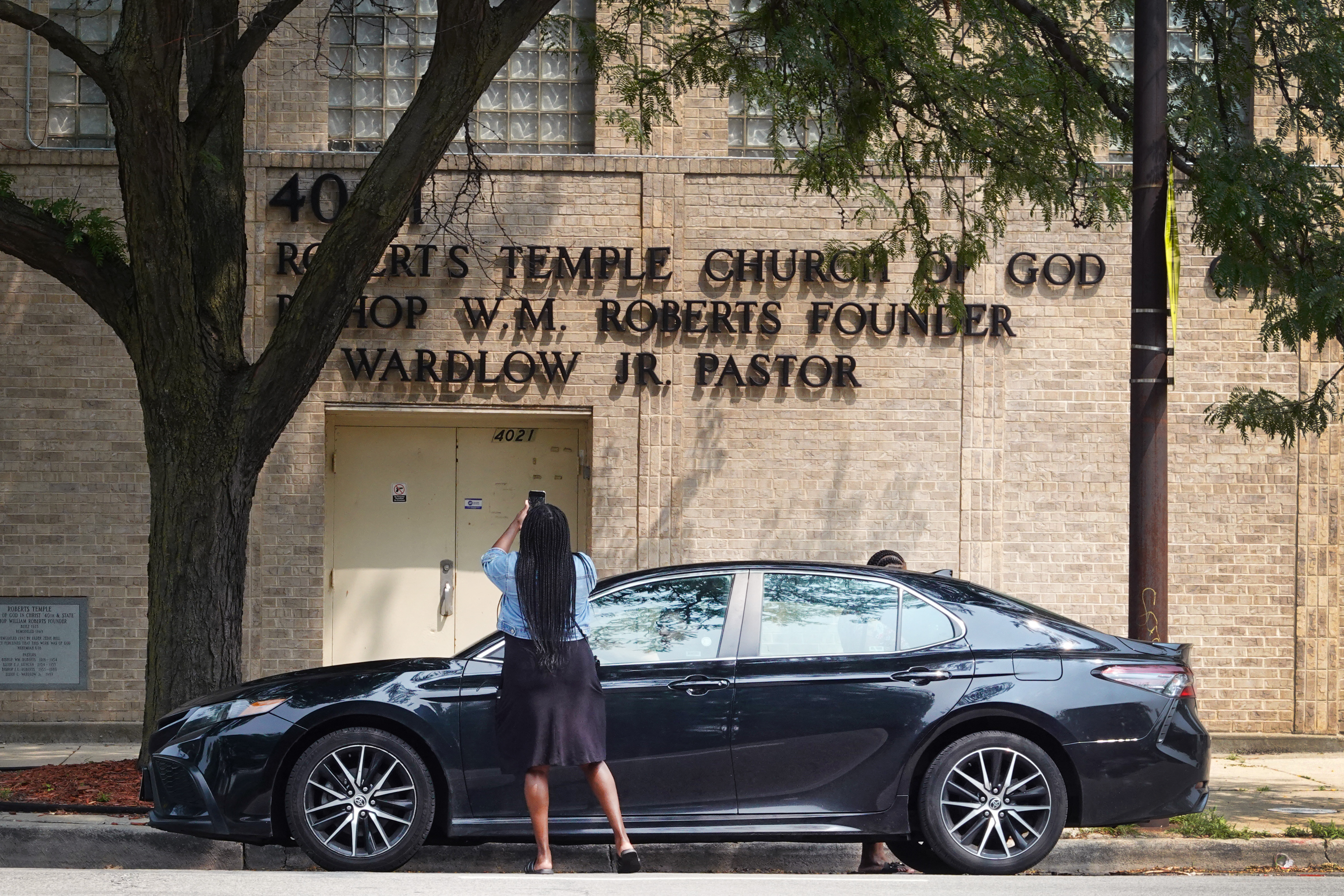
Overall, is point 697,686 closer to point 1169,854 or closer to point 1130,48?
point 1169,854

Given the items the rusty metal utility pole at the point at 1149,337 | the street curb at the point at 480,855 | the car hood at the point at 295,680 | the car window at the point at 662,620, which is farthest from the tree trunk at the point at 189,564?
the rusty metal utility pole at the point at 1149,337

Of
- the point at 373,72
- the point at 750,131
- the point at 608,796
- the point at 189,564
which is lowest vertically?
the point at 608,796

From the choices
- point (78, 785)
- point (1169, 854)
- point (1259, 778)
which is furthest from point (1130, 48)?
point (78, 785)

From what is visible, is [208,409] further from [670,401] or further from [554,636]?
[670,401]

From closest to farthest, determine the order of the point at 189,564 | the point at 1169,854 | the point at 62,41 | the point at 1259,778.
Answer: the point at 1169,854, the point at 62,41, the point at 189,564, the point at 1259,778

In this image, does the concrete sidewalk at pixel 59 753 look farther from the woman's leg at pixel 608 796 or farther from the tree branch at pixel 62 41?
the woman's leg at pixel 608 796

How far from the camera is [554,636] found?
5840 mm

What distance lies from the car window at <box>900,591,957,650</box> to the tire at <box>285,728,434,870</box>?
90.4 inches

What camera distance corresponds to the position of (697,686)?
6.19 m

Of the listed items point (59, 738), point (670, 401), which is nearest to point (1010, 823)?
point (670, 401)

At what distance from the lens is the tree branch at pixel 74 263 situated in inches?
306

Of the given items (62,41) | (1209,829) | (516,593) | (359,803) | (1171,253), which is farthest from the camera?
(62,41)

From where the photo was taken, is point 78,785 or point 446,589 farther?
point 446,589

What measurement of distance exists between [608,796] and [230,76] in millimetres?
5074
